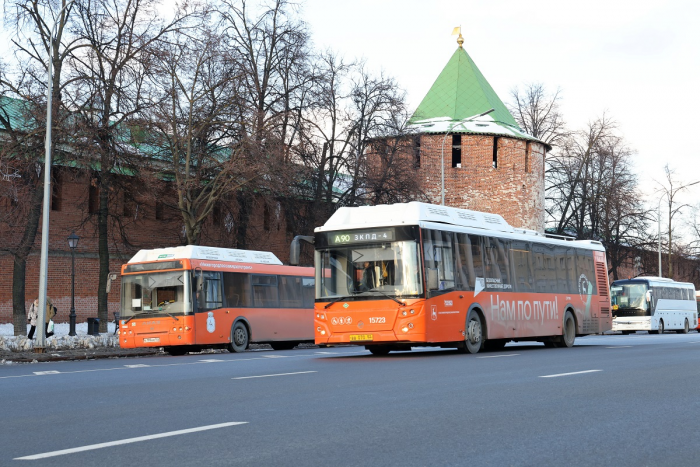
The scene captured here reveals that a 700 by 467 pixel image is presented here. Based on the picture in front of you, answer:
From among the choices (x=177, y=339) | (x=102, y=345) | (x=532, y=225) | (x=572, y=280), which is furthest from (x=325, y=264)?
(x=532, y=225)

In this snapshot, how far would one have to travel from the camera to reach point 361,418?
830cm

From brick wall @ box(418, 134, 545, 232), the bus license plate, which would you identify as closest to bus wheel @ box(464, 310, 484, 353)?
the bus license plate

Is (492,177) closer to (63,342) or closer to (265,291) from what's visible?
(265,291)

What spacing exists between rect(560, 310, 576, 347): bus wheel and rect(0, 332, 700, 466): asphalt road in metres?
11.3

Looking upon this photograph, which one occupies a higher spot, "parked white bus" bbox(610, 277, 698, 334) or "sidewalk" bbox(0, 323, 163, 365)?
"parked white bus" bbox(610, 277, 698, 334)

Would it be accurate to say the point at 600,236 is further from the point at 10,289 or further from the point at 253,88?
the point at 10,289

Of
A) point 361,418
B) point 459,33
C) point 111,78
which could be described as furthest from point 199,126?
point 459,33

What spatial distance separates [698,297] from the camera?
60.3 m

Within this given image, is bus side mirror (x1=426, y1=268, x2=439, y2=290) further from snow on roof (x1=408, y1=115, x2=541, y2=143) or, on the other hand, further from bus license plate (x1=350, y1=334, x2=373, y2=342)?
snow on roof (x1=408, y1=115, x2=541, y2=143)

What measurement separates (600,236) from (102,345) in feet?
129

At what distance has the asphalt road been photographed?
6.34 meters

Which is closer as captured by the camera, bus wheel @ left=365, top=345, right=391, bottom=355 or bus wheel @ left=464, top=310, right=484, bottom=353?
bus wheel @ left=464, top=310, right=484, bottom=353

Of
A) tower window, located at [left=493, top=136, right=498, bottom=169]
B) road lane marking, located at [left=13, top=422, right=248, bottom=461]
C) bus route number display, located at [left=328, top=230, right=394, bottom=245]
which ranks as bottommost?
road lane marking, located at [left=13, top=422, right=248, bottom=461]

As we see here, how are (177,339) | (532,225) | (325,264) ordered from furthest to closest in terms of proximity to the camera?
(532,225), (177,339), (325,264)
